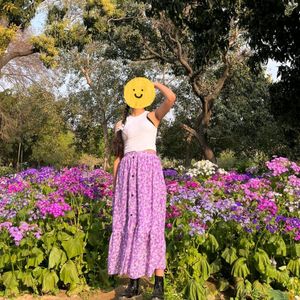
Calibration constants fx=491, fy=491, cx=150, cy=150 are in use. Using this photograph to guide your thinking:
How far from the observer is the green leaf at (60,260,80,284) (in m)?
4.80

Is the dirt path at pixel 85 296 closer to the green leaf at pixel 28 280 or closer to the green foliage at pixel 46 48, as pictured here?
the green leaf at pixel 28 280

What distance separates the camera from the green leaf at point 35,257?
4.73 meters

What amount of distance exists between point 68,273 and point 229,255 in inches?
61.7

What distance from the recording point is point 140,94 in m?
4.16

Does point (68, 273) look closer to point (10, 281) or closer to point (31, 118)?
point (10, 281)

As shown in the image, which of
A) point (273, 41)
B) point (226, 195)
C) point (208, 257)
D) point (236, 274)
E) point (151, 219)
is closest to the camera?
point (151, 219)

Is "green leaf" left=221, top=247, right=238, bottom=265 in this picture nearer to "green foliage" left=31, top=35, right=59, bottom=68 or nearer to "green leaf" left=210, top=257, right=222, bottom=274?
"green leaf" left=210, top=257, right=222, bottom=274

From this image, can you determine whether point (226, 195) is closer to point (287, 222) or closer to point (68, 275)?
point (287, 222)

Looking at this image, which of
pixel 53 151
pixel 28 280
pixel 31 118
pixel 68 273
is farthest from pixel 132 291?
pixel 53 151

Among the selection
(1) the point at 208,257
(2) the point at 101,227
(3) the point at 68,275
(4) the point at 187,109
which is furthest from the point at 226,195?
(4) the point at 187,109

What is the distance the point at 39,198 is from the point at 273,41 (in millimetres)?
8235

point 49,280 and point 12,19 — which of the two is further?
point 12,19

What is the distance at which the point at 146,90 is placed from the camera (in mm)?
4152

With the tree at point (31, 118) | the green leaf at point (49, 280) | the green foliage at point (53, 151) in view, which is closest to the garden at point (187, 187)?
the green leaf at point (49, 280)
